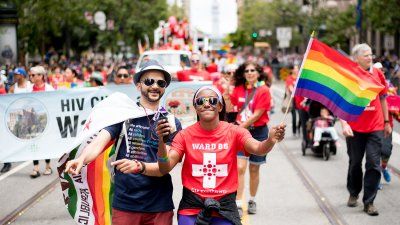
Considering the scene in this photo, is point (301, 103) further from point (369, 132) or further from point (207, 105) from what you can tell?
point (207, 105)

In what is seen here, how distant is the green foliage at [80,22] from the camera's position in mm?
34625

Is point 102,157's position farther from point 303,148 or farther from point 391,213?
point 303,148

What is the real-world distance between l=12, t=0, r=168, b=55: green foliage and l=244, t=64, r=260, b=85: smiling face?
25.7 meters

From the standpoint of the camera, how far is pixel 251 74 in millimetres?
8672

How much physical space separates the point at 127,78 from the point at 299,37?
53.3 meters

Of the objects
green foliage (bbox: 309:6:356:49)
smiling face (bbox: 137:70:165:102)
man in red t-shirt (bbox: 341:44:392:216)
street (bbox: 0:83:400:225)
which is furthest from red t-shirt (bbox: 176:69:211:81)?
green foliage (bbox: 309:6:356:49)

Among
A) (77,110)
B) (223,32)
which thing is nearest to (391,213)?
(77,110)

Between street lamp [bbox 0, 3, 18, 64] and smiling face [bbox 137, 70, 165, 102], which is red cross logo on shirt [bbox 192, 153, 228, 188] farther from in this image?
street lamp [bbox 0, 3, 18, 64]

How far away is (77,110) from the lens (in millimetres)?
9438

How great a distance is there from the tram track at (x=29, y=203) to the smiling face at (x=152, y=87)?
13.5ft

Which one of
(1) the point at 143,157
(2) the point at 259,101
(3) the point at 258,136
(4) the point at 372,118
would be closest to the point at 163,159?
(1) the point at 143,157

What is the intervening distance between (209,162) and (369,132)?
3931 mm

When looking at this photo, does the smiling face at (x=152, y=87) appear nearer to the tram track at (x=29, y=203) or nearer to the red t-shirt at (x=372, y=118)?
the red t-shirt at (x=372, y=118)

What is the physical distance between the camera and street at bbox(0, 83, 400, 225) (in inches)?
339
